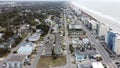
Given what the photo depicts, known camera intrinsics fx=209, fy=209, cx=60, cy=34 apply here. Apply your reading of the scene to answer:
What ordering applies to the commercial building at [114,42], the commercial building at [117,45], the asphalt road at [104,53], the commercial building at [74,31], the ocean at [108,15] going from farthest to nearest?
the ocean at [108,15] < the commercial building at [74,31] < the commercial building at [114,42] < the commercial building at [117,45] < the asphalt road at [104,53]

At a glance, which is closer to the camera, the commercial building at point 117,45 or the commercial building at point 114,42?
the commercial building at point 117,45

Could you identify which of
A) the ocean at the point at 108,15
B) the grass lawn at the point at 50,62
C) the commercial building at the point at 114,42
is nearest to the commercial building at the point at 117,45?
the commercial building at the point at 114,42

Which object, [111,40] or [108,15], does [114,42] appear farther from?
[108,15]

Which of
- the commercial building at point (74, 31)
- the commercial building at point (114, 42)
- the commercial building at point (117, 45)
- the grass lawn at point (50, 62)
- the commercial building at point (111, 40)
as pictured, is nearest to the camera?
the grass lawn at point (50, 62)

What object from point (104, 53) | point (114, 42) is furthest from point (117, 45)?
point (104, 53)

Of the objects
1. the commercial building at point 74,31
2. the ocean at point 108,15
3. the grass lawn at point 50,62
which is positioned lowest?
the ocean at point 108,15

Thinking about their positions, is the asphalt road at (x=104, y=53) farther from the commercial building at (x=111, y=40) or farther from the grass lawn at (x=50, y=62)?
the grass lawn at (x=50, y=62)

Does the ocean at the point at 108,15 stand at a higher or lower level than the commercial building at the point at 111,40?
lower

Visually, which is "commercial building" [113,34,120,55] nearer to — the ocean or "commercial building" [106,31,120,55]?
"commercial building" [106,31,120,55]
